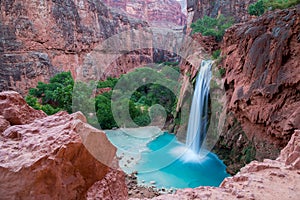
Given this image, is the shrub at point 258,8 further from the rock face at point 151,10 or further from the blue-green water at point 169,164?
the rock face at point 151,10

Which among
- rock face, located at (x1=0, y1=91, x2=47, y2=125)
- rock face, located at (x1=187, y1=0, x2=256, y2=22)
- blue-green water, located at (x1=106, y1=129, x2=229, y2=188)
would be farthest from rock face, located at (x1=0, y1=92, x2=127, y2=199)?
rock face, located at (x1=187, y1=0, x2=256, y2=22)

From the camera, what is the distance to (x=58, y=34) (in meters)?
19.1

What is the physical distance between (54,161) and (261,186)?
213cm

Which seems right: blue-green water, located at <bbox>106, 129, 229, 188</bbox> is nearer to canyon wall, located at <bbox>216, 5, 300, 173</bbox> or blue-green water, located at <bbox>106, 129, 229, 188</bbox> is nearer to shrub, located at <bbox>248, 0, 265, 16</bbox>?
canyon wall, located at <bbox>216, 5, 300, 173</bbox>

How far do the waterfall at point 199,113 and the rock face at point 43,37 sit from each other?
43.1 feet

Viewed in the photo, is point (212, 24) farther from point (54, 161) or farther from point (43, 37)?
point (54, 161)

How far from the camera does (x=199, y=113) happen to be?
9.74 metres

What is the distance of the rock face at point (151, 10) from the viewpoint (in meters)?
42.4

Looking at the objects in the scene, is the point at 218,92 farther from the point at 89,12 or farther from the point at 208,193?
the point at 89,12

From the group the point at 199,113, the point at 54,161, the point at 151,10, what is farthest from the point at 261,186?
the point at 151,10

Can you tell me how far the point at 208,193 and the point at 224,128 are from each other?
21.3 feet

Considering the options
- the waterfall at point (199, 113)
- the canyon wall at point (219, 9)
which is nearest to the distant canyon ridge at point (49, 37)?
the canyon wall at point (219, 9)

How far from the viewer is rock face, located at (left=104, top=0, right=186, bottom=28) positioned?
42375mm

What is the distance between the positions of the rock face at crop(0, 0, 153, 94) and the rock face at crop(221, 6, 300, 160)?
15.6 m
